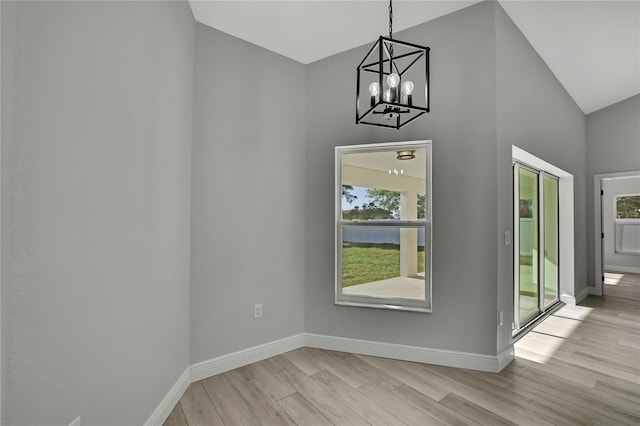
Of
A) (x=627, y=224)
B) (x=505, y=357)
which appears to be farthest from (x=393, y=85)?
(x=627, y=224)

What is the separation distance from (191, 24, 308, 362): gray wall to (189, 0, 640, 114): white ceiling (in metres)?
0.18

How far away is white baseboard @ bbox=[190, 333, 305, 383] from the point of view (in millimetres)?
2615

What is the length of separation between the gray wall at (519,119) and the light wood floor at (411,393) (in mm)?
482

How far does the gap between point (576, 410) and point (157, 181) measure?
308cm

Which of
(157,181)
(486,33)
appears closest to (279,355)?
(157,181)

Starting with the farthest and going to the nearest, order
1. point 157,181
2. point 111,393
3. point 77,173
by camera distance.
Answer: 1. point 157,181
2. point 111,393
3. point 77,173

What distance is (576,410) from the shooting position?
219 cm

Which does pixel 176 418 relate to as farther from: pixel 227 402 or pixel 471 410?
pixel 471 410

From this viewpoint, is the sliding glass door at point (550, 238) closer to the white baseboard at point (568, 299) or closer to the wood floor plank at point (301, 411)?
the white baseboard at point (568, 299)

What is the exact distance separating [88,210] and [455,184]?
8.56 feet

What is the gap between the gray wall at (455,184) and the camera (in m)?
2.76

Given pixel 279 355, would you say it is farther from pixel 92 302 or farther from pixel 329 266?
pixel 92 302

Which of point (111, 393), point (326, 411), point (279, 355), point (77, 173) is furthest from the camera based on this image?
point (279, 355)

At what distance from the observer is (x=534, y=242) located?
13.6 feet
